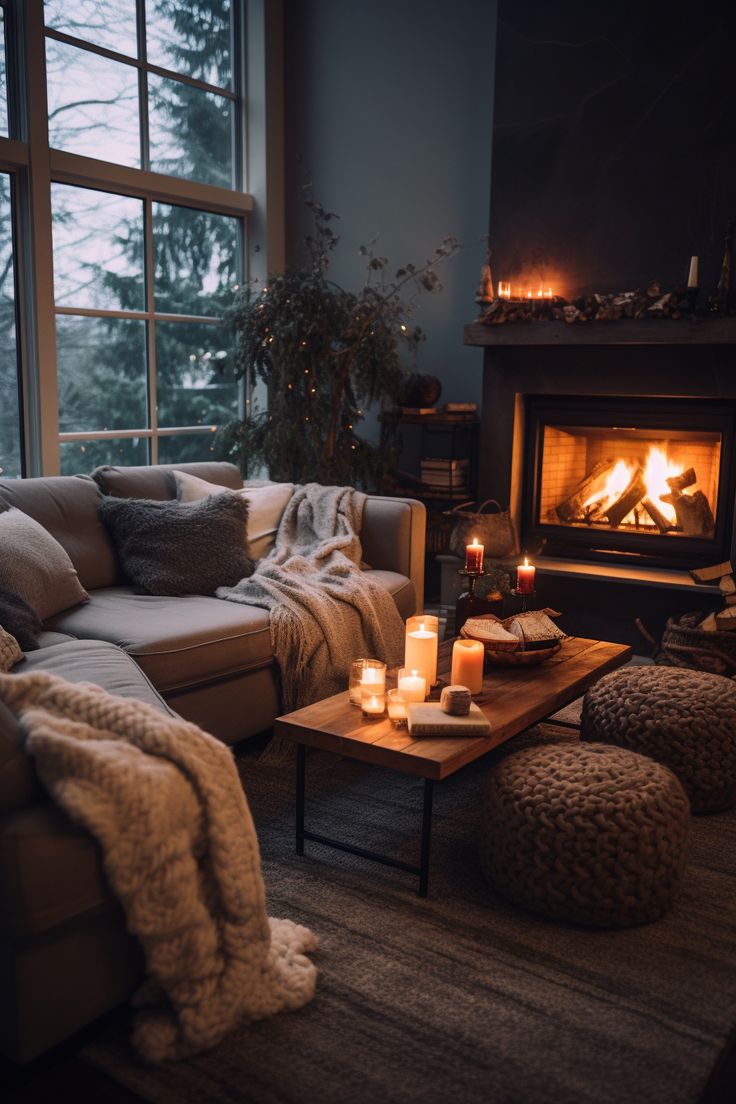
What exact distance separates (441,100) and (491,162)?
1.66 ft

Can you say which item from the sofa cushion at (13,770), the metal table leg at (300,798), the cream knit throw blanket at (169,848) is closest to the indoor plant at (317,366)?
the metal table leg at (300,798)

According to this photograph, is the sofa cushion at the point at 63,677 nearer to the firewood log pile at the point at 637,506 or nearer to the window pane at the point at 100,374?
the window pane at the point at 100,374

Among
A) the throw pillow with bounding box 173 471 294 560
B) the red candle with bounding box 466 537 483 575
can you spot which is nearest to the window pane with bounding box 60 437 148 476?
the throw pillow with bounding box 173 471 294 560

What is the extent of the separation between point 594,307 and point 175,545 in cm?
198

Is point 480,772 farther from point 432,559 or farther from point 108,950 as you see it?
point 432,559

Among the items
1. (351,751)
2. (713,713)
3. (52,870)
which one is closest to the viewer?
(52,870)

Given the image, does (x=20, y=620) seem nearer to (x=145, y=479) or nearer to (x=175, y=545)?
(x=175, y=545)

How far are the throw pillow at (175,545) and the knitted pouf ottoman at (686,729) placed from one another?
52.2 inches

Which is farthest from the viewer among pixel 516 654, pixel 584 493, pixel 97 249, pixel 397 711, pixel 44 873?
pixel 584 493

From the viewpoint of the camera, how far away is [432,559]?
480cm

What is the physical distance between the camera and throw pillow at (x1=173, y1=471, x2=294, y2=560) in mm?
3543

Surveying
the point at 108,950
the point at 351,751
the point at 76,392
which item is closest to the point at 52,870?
the point at 108,950

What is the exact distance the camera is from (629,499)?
4371 millimetres

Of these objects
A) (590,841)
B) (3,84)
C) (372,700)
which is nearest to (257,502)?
(372,700)
